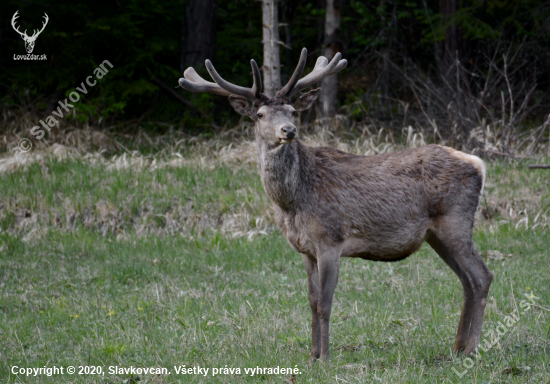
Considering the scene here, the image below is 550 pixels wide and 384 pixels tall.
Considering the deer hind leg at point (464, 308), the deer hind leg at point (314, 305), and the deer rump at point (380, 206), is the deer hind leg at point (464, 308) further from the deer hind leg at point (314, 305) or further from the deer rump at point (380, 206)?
the deer hind leg at point (314, 305)

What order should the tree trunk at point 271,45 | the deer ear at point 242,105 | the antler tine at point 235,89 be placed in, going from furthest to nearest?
1. the tree trunk at point 271,45
2. the deer ear at point 242,105
3. the antler tine at point 235,89

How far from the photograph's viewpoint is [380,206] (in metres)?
5.51

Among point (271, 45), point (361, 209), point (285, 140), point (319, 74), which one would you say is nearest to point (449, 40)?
point (271, 45)

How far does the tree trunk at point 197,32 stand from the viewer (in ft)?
49.9

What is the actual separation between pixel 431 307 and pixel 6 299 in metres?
4.44

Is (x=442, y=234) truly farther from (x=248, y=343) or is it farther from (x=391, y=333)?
(x=248, y=343)

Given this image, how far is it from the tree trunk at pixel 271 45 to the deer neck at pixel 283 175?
6.59 m

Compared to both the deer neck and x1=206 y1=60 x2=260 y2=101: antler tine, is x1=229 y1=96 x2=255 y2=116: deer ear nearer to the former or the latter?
x1=206 y1=60 x2=260 y2=101: antler tine

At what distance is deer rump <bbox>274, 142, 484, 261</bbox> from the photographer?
17.8 feet

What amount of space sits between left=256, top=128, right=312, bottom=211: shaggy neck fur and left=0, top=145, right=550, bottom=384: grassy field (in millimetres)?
1241

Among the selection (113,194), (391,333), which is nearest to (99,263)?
(113,194)

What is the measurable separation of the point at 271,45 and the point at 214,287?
6.00 meters

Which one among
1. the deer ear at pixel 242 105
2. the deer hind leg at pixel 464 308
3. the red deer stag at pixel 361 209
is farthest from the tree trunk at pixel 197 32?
the deer hind leg at pixel 464 308

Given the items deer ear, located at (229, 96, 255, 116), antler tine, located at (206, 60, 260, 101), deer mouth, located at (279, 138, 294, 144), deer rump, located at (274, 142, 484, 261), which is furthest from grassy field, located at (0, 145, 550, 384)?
antler tine, located at (206, 60, 260, 101)
